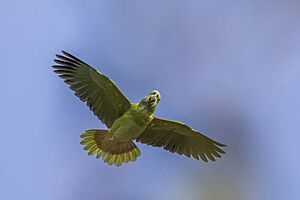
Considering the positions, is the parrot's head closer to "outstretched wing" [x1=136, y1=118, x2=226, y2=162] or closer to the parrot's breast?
the parrot's breast

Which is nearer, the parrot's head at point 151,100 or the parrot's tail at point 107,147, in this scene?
the parrot's head at point 151,100

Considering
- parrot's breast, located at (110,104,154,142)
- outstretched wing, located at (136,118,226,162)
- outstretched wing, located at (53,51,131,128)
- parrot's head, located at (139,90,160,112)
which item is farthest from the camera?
outstretched wing, located at (136,118,226,162)

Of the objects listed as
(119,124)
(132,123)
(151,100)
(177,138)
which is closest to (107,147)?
(119,124)

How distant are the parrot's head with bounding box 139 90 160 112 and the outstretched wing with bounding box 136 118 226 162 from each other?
54 cm

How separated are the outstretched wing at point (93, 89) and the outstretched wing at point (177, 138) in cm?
78

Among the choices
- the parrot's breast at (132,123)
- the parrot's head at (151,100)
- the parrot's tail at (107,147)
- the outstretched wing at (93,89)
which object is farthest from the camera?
the parrot's tail at (107,147)

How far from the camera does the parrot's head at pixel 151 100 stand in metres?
8.02

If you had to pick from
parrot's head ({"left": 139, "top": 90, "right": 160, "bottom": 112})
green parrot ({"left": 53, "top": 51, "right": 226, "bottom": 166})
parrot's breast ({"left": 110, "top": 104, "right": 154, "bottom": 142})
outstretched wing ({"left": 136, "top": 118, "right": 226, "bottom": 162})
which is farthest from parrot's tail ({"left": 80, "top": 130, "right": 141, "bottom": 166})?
parrot's head ({"left": 139, "top": 90, "right": 160, "bottom": 112})

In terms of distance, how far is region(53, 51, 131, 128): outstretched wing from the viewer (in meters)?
8.49

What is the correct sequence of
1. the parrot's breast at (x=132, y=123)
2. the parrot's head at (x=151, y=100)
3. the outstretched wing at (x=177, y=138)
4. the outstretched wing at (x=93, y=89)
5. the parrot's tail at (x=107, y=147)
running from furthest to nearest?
the parrot's tail at (x=107, y=147) < the outstretched wing at (x=177, y=138) < the outstretched wing at (x=93, y=89) < the parrot's breast at (x=132, y=123) < the parrot's head at (x=151, y=100)

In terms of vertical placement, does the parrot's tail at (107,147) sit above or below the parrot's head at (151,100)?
below

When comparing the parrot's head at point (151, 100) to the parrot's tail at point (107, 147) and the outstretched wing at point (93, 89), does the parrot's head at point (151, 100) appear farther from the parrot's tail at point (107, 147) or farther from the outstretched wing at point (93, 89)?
the parrot's tail at point (107, 147)

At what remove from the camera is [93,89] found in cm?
865

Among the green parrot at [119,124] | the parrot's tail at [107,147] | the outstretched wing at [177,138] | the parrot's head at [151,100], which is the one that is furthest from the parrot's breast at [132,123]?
the parrot's tail at [107,147]
